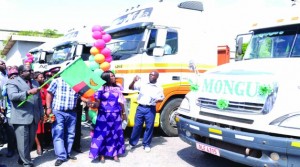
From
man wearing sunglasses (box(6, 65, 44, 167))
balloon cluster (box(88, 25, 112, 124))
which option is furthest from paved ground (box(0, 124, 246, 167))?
balloon cluster (box(88, 25, 112, 124))

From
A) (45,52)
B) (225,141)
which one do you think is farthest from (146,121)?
(45,52)

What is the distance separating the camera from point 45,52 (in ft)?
48.3

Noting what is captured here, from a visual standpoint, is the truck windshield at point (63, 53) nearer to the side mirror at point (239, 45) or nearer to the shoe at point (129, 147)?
the shoe at point (129, 147)

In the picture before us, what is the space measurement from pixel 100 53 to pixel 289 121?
4.28 meters

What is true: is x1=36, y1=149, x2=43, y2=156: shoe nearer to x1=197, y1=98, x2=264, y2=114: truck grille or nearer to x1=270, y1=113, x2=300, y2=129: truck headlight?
x1=197, y1=98, x2=264, y2=114: truck grille

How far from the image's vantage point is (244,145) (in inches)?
149

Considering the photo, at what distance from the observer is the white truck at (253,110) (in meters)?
3.55

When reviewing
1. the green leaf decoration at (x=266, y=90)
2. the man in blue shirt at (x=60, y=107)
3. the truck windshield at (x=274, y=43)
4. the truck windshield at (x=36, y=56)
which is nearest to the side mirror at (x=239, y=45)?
the truck windshield at (x=274, y=43)

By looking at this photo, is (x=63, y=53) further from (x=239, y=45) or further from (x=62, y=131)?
(x=239, y=45)

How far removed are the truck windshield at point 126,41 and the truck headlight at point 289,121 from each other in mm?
3715

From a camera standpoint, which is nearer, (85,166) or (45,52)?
(85,166)

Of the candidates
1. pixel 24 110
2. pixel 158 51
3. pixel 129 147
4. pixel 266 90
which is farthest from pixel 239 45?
pixel 24 110

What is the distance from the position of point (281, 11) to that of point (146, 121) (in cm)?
316

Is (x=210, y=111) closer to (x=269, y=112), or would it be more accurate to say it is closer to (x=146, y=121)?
(x=269, y=112)
